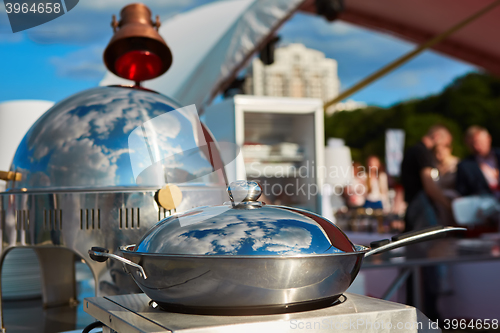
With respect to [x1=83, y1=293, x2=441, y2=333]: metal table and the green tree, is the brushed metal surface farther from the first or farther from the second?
the green tree

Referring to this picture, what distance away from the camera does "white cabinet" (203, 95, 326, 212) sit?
3.13 meters

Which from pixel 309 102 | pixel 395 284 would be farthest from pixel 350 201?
pixel 395 284

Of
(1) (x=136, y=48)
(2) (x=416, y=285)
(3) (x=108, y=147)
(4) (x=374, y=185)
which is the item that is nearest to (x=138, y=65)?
(1) (x=136, y=48)

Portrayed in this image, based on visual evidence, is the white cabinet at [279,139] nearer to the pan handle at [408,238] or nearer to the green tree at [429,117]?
the pan handle at [408,238]

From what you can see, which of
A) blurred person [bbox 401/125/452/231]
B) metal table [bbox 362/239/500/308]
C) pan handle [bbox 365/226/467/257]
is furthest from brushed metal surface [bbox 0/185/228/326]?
blurred person [bbox 401/125/452/231]

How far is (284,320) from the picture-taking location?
0.49 metres

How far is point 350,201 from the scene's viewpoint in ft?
20.3

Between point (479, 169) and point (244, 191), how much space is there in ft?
9.54

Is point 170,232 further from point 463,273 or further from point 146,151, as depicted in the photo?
point 463,273

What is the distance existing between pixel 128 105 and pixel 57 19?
19 cm

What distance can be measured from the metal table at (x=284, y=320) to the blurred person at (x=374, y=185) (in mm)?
4972

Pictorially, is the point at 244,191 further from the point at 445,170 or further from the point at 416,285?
the point at 445,170

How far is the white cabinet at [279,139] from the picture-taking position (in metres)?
3.13

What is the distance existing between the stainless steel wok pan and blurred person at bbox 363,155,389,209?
4.99 metres
